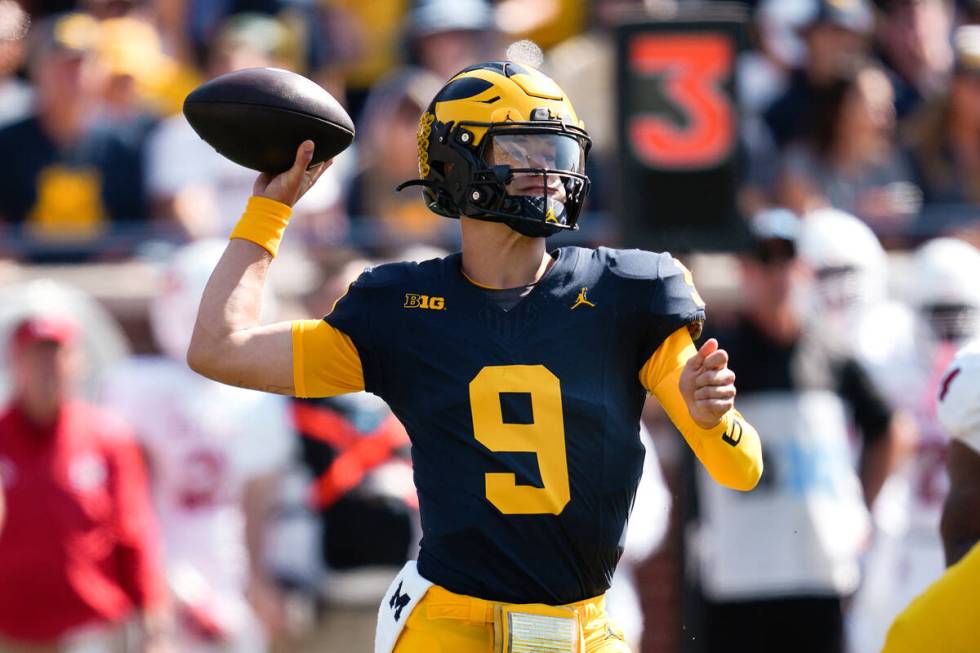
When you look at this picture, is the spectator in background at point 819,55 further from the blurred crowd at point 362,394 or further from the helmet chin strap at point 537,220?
the helmet chin strap at point 537,220

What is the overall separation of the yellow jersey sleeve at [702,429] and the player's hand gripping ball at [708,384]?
3.0 inches

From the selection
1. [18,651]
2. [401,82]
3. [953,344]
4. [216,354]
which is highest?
[216,354]

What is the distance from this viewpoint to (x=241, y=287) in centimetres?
426

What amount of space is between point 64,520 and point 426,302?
3.71m

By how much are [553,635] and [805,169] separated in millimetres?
5526

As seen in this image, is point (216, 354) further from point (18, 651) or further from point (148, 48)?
point (148, 48)

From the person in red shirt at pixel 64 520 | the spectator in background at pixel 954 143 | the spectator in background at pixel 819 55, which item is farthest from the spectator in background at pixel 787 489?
the person in red shirt at pixel 64 520

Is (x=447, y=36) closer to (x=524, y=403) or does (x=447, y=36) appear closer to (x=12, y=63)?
(x=12, y=63)

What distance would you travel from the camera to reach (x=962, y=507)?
4.25 meters

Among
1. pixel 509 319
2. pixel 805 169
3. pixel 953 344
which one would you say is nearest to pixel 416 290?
pixel 509 319

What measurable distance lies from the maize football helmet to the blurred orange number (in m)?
3.05

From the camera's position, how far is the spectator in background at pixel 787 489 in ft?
25.3

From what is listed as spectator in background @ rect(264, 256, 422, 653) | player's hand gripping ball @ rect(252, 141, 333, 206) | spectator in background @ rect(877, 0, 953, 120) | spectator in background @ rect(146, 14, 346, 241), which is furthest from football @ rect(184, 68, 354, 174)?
spectator in background @ rect(877, 0, 953, 120)

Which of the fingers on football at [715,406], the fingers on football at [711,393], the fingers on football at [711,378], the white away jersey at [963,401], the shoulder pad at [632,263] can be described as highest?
the shoulder pad at [632,263]
